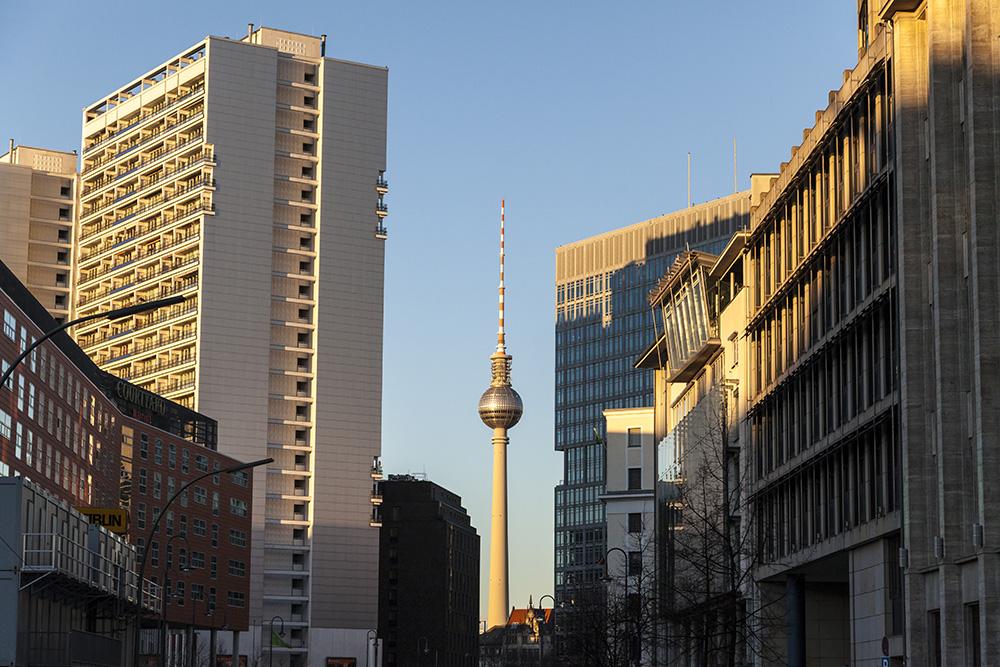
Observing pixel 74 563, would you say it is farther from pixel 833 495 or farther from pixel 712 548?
pixel 833 495

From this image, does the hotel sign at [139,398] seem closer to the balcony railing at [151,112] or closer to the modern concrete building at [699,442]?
the balcony railing at [151,112]

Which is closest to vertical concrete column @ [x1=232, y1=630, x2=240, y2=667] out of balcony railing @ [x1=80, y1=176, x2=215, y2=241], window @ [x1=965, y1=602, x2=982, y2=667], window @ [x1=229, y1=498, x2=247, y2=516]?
window @ [x1=229, y1=498, x2=247, y2=516]

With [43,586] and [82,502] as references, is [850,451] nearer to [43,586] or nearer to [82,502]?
[43,586]

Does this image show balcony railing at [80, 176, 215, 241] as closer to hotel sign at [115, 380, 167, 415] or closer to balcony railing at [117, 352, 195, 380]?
balcony railing at [117, 352, 195, 380]

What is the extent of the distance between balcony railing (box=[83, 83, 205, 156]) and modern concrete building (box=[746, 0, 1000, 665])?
391 ft

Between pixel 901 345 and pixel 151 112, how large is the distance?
473ft

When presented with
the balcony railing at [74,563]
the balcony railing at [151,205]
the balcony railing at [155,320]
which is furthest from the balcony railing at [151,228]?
the balcony railing at [74,563]

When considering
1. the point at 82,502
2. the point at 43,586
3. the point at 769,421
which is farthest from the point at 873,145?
the point at 82,502

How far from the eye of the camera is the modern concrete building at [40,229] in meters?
183

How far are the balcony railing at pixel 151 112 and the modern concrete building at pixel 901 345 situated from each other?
119m

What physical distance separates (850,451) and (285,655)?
121 metres

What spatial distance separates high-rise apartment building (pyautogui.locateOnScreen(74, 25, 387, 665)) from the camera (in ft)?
546

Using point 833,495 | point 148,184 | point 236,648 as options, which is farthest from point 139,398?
point 833,495

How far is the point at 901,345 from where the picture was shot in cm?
4669
